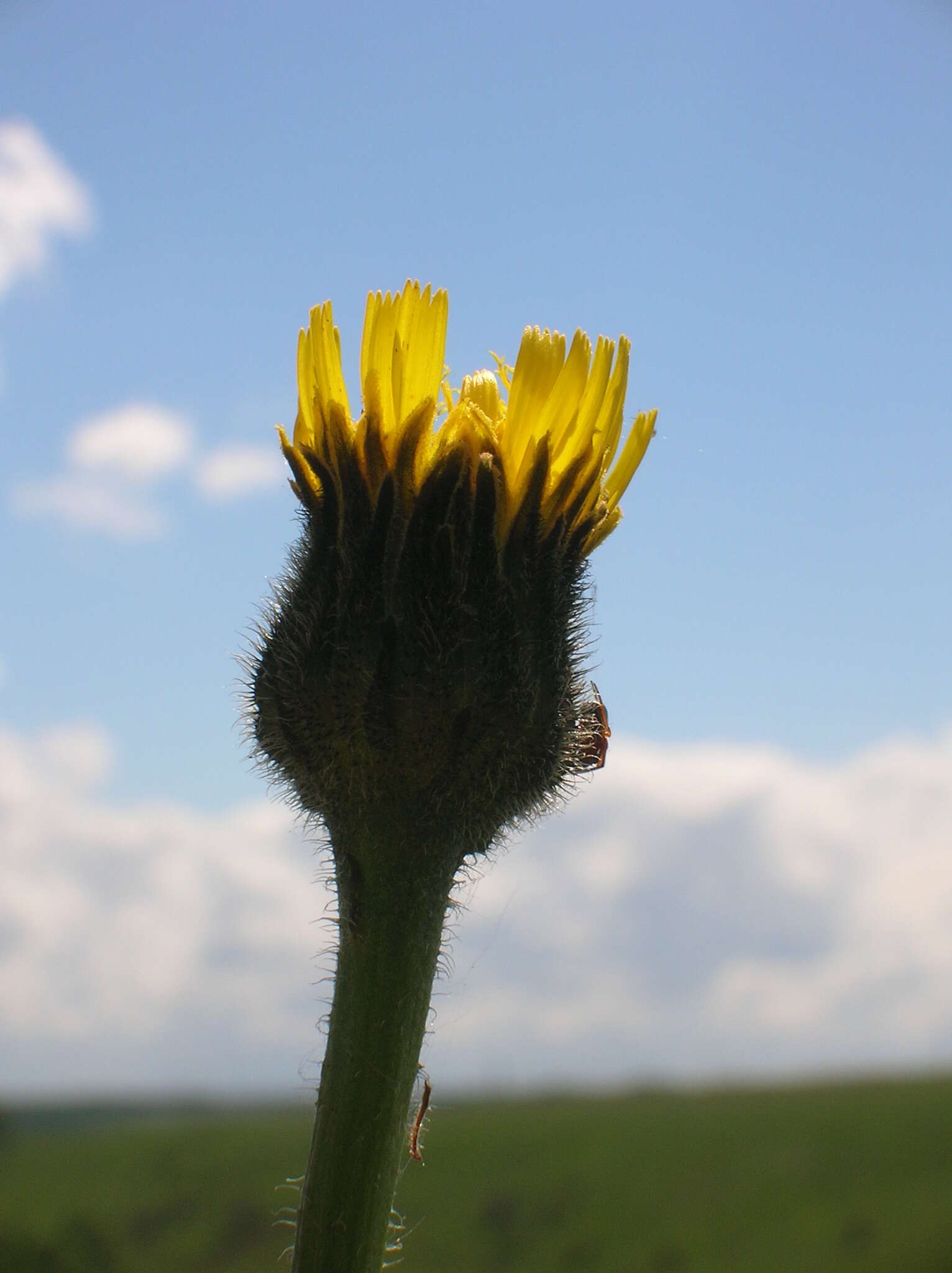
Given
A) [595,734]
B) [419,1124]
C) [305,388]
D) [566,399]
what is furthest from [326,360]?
[419,1124]

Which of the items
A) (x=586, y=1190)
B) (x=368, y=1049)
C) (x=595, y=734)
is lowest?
(x=586, y=1190)

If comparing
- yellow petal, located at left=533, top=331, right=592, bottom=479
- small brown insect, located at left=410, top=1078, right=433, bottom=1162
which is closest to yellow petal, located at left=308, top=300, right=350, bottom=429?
yellow petal, located at left=533, top=331, right=592, bottom=479

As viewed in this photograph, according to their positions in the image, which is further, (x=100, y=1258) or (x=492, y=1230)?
(x=100, y=1258)

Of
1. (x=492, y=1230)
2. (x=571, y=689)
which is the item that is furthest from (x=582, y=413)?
(x=492, y=1230)

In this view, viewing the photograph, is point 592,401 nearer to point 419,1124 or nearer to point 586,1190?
point 419,1124

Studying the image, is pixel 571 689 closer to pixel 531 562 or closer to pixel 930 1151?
pixel 531 562

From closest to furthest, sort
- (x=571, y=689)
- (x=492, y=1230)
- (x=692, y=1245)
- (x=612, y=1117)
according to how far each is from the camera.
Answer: (x=571, y=689) < (x=692, y=1245) < (x=492, y=1230) < (x=612, y=1117)
